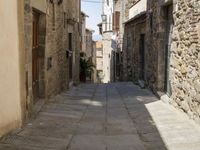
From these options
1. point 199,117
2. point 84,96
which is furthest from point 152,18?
point 199,117

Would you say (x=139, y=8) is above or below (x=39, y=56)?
above

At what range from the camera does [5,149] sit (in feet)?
16.4

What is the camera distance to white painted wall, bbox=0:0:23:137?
5535mm

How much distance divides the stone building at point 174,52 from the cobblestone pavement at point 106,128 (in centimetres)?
37

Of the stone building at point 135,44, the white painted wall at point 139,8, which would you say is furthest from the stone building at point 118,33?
the white painted wall at point 139,8

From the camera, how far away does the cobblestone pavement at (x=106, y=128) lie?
17.8ft

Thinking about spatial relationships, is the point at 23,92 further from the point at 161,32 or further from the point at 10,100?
the point at 161,32

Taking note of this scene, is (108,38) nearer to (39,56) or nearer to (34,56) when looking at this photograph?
(39,56)

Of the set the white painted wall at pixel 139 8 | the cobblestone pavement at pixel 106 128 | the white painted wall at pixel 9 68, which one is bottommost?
the cobblestone pavement at pixel 106 128

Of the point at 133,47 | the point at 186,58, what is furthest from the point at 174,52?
the point at 133,47

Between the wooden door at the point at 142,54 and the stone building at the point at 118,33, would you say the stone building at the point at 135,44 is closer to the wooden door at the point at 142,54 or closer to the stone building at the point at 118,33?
the wooden door at the point at 142,54

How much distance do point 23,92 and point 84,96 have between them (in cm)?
434

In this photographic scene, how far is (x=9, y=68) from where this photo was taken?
5.86 meters

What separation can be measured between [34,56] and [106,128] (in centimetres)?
260
